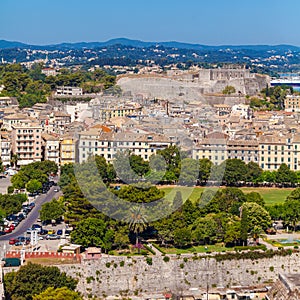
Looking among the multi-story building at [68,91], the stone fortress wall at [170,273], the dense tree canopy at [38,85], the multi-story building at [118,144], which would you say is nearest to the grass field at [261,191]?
the multi-story building at [118,144]

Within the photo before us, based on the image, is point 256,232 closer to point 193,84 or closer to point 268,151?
point 268,151

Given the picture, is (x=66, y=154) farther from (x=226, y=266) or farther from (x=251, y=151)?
(x=226, y=266)

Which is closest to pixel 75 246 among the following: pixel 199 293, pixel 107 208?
pixel 107 208

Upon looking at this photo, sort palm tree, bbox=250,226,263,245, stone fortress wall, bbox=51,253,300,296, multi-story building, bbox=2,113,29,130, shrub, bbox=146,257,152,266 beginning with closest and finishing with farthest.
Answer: stone fortress wall, bbox=51,253,300,296 < shrub, bbox=146,257,152,266 < palm tree, bbox=250,226,263,245 < multi-story building, bbox=2,113,29,130

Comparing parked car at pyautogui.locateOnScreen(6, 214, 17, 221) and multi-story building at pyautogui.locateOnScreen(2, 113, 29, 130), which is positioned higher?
multi-story building at pyautogui.locateOnScreen(2, 113, 29, 130)

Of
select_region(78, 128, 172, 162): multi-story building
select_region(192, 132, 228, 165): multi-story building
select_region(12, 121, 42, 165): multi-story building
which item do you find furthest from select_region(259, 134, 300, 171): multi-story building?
select_region(12, 121, 42, 165): multi-story building

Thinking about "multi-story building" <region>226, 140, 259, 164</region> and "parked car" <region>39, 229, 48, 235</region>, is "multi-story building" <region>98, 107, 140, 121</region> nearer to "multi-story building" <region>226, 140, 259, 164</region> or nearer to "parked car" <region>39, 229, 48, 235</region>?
"multi-story building" <region>226, 140, 259, 164</region>

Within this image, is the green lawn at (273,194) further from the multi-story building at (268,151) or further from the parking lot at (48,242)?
the parking lot at (48,242)
